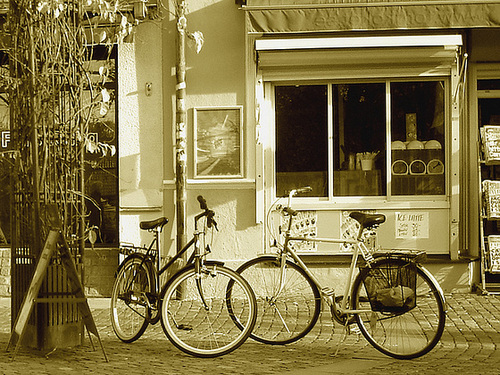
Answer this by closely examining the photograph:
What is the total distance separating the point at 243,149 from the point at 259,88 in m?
0.76

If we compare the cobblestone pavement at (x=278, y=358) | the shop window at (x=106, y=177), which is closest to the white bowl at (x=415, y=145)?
the cobblestone pavement at (x=278, y=358)

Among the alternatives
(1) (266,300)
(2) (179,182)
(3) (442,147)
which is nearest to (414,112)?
(3) (442,147)

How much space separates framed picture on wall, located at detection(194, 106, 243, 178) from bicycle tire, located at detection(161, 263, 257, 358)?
139 inches

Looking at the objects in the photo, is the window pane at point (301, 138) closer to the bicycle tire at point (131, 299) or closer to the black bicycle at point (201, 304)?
the bicycle tire at point (131, 299)

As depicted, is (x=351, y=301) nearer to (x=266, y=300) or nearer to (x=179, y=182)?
(x=266, y=300)

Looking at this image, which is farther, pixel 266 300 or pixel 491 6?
pixel 491 6

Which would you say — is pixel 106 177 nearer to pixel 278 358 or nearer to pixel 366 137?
pixel 366 137

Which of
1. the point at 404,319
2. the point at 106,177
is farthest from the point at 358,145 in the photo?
the point at 404,319

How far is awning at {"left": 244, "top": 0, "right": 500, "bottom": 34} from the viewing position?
9.29m

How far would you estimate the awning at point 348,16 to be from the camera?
9.29 m

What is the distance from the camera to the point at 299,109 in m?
10.1

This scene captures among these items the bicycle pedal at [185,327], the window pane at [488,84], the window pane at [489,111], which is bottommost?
the bicycle pedal at [185,327]

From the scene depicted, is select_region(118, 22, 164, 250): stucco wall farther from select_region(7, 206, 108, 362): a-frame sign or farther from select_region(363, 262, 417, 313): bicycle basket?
select_region(363, 262, 417, 313): bicycle basket

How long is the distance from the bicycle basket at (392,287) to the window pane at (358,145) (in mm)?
3741
